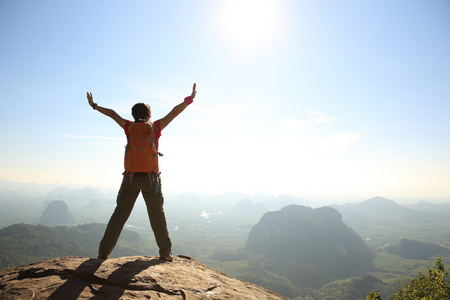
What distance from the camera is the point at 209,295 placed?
423 cm

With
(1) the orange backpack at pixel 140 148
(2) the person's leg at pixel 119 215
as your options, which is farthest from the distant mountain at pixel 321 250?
(1) the orange backpack at pixel 140 148

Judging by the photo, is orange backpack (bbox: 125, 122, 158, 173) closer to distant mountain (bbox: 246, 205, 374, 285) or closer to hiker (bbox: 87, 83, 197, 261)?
hiker (bbox: 87, 83, 197, 261)

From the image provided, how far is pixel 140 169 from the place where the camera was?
4.82m

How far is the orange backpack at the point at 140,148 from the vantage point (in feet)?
15.3

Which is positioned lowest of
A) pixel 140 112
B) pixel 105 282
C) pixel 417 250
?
pixel 417 250

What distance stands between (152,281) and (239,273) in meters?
155

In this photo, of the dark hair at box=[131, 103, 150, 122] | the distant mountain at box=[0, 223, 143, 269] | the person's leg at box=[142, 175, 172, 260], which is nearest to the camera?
the dark hair at box=[131, 103, 150, 122]

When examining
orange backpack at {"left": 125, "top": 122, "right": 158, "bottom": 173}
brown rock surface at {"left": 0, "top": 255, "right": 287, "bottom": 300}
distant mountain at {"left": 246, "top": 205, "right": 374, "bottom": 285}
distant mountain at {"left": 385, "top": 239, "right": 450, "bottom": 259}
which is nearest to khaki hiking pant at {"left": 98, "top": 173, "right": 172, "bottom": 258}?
orange backpack at {"left": 125, "top": 122, "right": 158, "bottom": 173}

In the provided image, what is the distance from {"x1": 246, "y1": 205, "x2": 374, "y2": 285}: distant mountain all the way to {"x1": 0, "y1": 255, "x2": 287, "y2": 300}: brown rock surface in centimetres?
16562

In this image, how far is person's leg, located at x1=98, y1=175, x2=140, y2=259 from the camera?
4961mm

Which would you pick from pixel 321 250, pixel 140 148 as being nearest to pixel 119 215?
pixel 140 148

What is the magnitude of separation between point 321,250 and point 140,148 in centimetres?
21069

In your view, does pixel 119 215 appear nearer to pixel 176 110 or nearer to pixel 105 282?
pixel 105 282

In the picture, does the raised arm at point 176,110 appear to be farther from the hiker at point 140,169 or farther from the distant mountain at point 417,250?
the distant mountain at point 417,250
